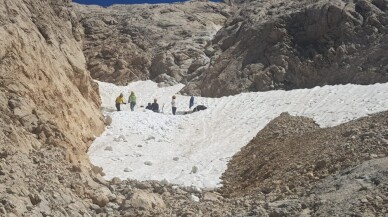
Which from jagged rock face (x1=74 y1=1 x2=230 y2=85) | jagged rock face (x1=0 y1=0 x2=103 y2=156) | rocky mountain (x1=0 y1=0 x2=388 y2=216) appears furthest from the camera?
jagged rock face (x1=74 y1=1 x2=230 y2=85)

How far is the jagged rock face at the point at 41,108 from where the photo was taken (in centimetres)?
1031

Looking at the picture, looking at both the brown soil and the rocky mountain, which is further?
the brown soil

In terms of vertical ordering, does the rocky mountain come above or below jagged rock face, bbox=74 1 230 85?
below

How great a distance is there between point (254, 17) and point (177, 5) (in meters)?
16.1

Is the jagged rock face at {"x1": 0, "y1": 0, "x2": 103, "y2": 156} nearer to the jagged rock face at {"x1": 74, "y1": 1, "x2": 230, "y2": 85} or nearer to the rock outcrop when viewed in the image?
the rock outcrop

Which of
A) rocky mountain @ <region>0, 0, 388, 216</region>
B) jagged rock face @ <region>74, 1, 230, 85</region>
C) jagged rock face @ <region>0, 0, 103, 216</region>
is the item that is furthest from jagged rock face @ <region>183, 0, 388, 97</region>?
jagged rock face @ <region>0, 0, 103, 216</region>

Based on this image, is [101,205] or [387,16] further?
[387,16]

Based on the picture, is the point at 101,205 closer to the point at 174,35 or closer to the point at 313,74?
the point at 313,74

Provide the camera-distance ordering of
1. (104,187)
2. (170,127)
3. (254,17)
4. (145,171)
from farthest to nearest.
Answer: (254,17) → (170,127) → (145,171) → (104,187)

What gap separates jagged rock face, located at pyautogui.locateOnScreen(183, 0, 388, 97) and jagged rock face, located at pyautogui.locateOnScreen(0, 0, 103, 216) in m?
11.6

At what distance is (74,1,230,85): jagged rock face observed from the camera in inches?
1545

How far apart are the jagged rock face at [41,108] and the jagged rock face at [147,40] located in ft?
42.1

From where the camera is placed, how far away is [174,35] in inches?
A: 1794

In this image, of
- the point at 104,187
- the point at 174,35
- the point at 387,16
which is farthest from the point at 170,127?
the point at 174,35
